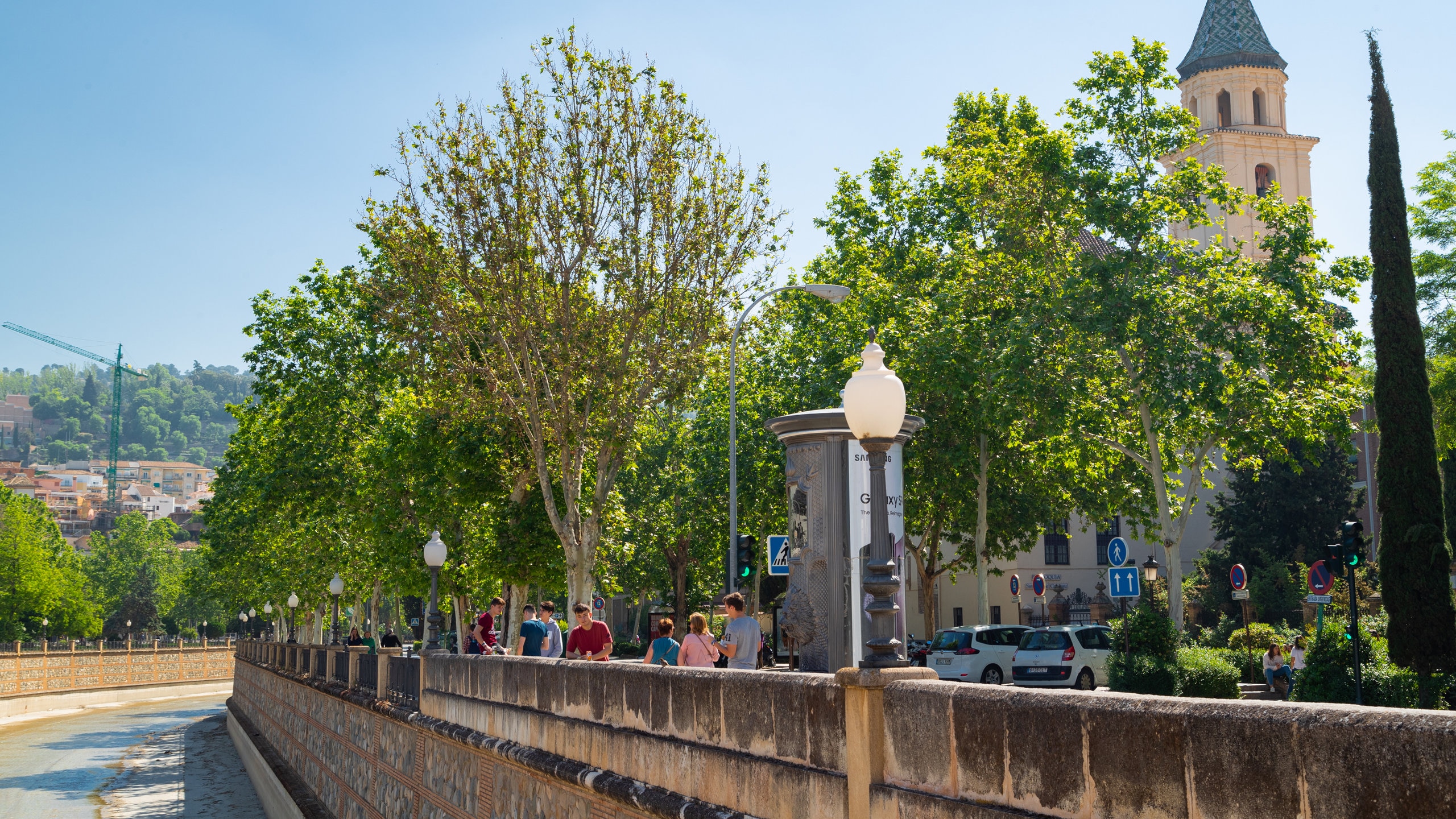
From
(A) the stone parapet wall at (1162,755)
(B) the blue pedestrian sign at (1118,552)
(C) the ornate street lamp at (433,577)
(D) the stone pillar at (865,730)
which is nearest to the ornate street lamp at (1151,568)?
(B) the blue pedestrian sign at (1118,552)

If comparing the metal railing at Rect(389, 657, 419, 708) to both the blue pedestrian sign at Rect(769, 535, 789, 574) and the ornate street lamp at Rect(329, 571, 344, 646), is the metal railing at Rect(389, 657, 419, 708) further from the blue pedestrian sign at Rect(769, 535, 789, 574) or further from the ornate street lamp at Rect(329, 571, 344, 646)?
the ornate street lamp at Rect(329, 571, 344, 646)

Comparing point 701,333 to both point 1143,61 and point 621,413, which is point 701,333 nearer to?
point 621,413

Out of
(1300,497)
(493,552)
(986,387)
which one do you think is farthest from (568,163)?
(1300,497)

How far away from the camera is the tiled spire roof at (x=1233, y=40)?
203ft

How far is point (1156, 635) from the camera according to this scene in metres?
22.9

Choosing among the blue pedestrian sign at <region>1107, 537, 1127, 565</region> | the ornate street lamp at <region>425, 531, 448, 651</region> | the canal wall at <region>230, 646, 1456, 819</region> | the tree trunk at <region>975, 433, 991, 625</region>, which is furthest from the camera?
the tree trunk at <region>975, 433, 991, 625</region>

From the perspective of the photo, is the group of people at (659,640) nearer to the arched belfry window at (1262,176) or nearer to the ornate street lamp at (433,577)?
the ornate street lamp at (433,577)

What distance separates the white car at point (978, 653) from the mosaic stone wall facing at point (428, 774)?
12118 millimetres

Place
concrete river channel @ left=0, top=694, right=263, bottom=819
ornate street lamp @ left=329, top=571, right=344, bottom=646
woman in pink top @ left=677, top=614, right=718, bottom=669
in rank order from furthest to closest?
concrete river channel @ left=0, top=694, right=263, bottom=819, ornate street lamp @ left=329, top=571, right=344, bottom=646, woman in pink top @ left=677, top=614, right=718, bottom=669

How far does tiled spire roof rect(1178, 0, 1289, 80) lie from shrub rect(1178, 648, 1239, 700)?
48.6 m

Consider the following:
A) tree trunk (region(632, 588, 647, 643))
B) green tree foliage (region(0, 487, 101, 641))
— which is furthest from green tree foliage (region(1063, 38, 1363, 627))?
green tree foliage (region(0, 487, 101, 641))

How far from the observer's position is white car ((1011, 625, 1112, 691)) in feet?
86.5

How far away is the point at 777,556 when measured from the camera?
20875 mm

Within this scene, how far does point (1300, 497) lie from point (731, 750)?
44639 mm
